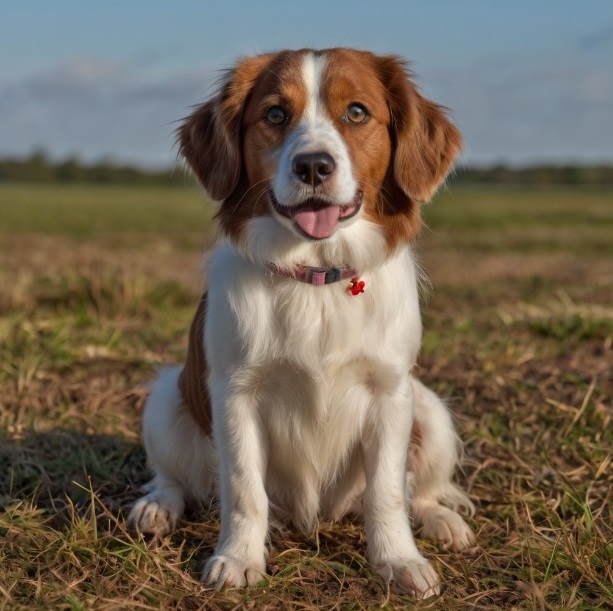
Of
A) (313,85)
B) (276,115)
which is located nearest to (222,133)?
(276,115)

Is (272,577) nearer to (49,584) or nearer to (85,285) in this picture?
(49,584)

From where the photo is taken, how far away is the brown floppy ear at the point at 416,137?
3.48 m

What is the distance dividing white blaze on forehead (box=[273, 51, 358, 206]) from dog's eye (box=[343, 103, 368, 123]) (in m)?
0.08

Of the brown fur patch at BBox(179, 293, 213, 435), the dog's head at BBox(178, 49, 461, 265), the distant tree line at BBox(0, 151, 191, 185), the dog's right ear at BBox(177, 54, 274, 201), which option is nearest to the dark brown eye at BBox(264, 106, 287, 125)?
the dog's head at BBox(178, 49, 461, 265)

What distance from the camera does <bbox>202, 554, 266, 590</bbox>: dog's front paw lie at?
3154mm

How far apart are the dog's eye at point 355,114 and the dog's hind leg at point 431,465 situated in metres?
1.22

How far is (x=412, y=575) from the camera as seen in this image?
10.5 ft

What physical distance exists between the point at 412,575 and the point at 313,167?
4.96ft

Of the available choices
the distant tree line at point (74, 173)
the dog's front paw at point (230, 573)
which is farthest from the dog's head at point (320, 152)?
the distant tree line at point (74, 173)

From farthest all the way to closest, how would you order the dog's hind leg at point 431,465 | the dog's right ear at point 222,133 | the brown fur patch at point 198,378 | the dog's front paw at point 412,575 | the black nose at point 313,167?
the dog's hind leg at point 431,465 < the brown fur patch at point 198,378 < the dog's right ear at point 222,133 < the dog's front paw at point 412,575 < the black nose at point 313,167

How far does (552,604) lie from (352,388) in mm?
1031

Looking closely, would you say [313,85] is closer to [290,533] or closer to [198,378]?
[198,378]

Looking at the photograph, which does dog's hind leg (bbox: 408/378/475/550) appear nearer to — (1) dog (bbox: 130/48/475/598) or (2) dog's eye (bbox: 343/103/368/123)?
(1) dog (bbox: 130/48/475/598)

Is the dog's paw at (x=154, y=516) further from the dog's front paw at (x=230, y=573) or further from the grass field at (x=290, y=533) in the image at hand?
the dog's front paw at (x=230, y=573)
